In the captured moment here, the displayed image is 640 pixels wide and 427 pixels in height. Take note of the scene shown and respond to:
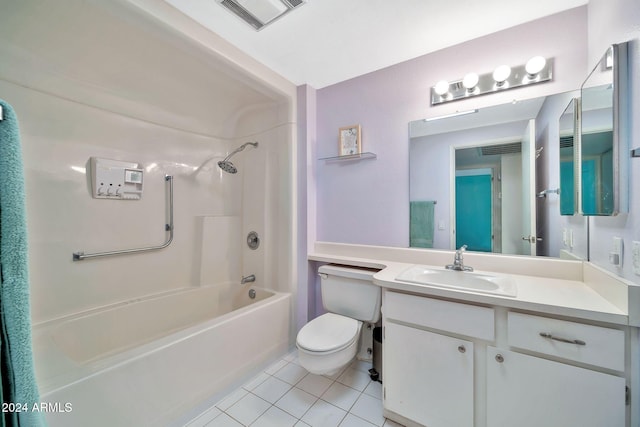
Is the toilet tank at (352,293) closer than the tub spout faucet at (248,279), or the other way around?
the toilet tank at (352,293)

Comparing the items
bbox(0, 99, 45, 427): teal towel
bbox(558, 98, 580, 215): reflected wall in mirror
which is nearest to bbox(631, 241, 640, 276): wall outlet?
bbox(558, 98, 580, 215): reflected wall in mirror

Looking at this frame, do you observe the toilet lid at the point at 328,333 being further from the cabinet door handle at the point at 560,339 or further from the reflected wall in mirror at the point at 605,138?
the reflected wall in mirror at the point at 605,138

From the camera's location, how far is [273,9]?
1.40 m

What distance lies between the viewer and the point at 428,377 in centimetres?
128

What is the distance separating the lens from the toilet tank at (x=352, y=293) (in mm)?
1763

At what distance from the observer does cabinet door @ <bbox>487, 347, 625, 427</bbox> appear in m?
0.96

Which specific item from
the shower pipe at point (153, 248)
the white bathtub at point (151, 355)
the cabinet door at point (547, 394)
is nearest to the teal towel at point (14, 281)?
the white bathtub at point (151, 355)

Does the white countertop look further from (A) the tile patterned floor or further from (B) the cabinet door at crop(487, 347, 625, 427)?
(A) the tile patterned floor

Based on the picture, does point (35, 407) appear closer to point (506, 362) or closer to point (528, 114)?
point (506, 362)

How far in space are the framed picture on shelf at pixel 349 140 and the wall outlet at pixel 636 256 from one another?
156cm

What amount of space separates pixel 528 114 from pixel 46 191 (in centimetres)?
309

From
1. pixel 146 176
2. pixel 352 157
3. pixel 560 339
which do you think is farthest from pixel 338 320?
pixel 146 176

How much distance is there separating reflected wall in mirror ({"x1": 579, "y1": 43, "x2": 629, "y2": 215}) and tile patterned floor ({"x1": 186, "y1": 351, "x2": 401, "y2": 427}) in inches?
59.6

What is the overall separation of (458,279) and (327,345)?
887 mm
